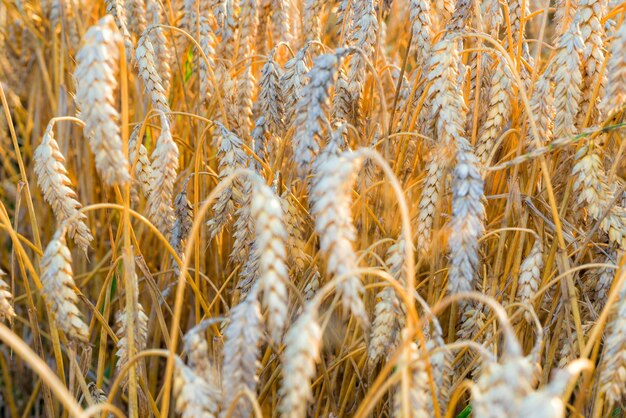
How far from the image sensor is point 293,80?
4.39 feet

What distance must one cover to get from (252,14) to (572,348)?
997 millimetres

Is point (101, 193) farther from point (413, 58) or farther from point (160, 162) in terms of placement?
point (413, 58)

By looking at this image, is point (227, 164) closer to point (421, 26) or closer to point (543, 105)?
point (421, 26)

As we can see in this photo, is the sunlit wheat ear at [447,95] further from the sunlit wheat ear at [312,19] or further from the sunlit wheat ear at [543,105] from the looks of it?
the sunlit wheat ear at [312,19]

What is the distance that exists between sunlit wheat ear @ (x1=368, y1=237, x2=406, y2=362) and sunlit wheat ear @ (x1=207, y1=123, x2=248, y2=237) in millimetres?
336

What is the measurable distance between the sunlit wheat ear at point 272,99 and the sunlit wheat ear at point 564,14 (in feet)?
1.98

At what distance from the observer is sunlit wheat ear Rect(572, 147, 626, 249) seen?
1.21m

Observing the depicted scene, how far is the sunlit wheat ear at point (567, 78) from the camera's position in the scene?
121cm

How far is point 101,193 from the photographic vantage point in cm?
214

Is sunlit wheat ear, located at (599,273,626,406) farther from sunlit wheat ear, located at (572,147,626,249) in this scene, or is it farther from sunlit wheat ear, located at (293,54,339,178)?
sunlit wheat ear, located at (293,54,339,178)

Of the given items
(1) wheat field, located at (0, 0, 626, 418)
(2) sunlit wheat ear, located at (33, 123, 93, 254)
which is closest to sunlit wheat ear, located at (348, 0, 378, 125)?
(1) wheat field, located at (0, 0, 626, 418)

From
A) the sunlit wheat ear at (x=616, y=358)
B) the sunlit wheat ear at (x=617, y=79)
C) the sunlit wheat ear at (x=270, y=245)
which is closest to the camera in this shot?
the sunlit wheat ear at (x=270, y=245)

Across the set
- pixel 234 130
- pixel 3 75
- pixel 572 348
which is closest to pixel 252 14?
pixel 234 130

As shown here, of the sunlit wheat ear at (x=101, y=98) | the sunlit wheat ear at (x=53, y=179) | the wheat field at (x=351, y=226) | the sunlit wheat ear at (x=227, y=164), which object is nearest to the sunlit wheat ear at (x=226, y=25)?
the wheat field at (x=351, y=226)
